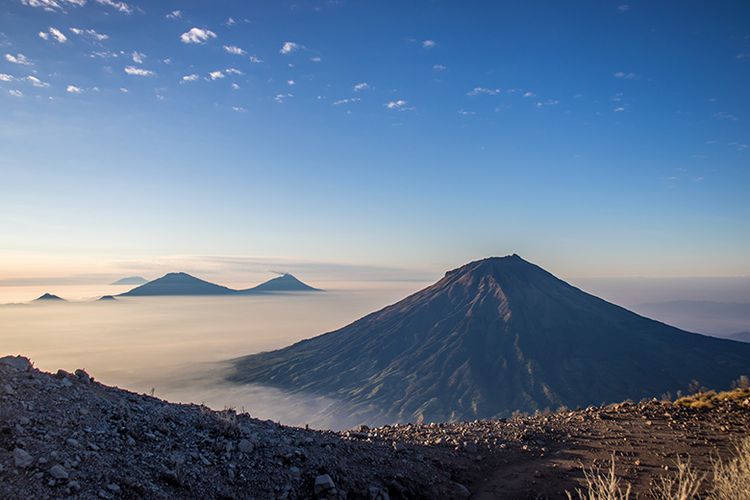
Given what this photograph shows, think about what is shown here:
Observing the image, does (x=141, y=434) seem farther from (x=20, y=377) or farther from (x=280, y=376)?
(x=280, y=376)

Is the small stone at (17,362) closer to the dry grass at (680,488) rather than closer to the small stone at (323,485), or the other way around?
the small stone at (323,485)

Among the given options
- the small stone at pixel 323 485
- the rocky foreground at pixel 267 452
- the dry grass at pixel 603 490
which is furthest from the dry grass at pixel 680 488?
the small stone at pixel 323 485

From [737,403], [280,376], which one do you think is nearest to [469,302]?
[280,376]

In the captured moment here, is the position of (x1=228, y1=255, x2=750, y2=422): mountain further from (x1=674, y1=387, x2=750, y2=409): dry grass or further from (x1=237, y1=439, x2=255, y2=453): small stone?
(x1=237, y1=439, x2=255, y2=453): small stone

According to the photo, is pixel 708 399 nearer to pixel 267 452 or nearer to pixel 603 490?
pixel 603 490

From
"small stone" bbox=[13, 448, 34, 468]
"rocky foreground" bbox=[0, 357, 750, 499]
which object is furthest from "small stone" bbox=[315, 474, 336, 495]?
"small stone" bbox=[13, 448, 34, 468]
